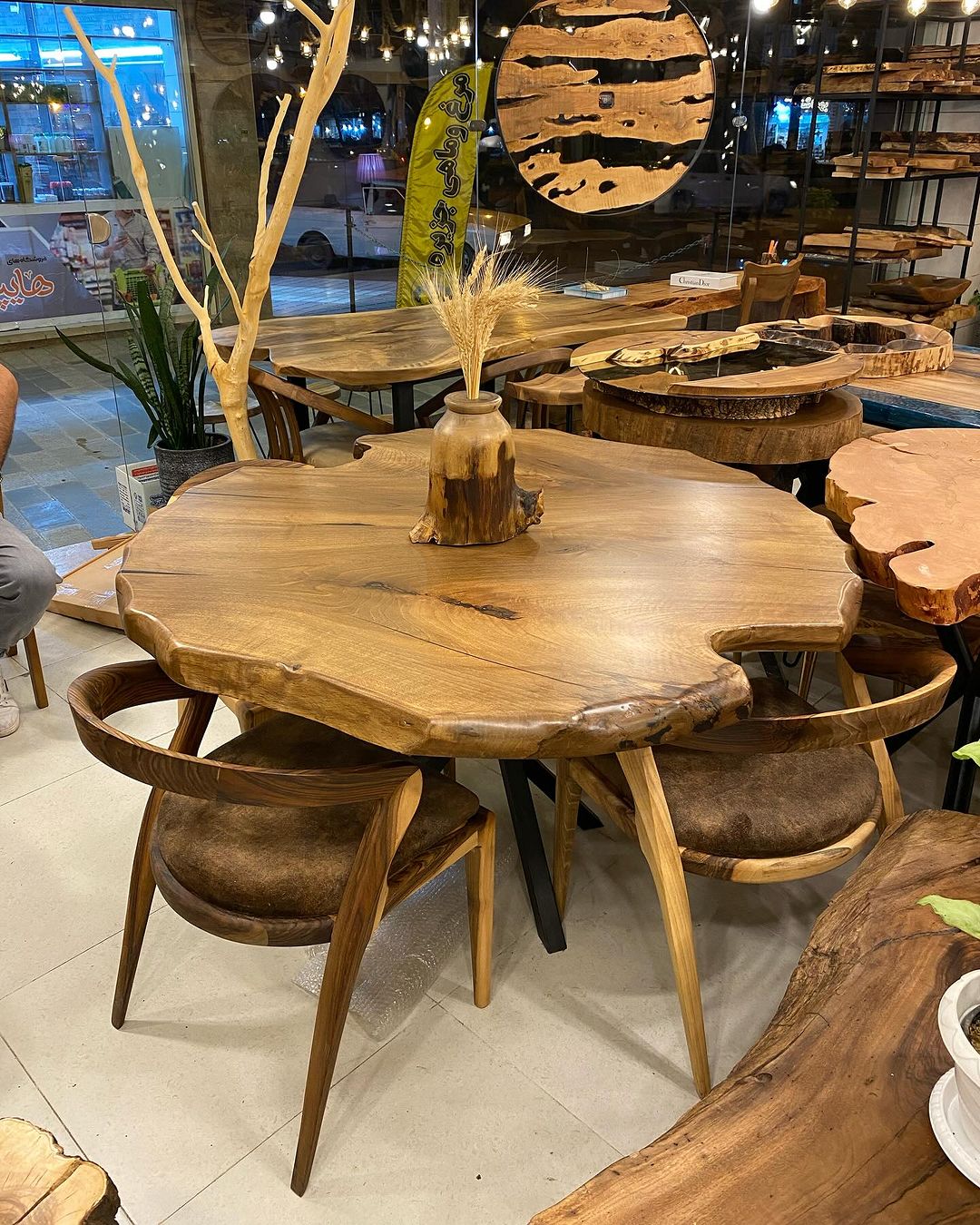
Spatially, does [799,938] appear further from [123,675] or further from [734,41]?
[734,41]

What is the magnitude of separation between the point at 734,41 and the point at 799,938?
14.1 feet

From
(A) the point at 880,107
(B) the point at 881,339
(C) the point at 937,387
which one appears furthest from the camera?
(A) the point at 880,107

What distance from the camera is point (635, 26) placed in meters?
4.41

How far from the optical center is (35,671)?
261 cm

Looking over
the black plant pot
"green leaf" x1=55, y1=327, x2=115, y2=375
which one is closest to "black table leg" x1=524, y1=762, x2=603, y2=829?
the black plant pot

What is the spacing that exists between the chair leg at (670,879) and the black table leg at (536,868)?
0.35 metres

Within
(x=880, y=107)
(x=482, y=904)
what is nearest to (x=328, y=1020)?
(x=482, y=904)

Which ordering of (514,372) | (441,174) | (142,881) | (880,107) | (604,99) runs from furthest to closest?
(880,107)
(604,99)
(441,174)
(514,372)
(142,881)

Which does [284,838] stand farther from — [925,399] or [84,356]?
[84,356]

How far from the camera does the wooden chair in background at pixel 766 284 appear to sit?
12.7 ft

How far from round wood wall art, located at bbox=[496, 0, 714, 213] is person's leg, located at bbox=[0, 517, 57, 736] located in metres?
3.04

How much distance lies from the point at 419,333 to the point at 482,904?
236 cm

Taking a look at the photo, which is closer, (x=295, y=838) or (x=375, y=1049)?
(x=295, y=838)

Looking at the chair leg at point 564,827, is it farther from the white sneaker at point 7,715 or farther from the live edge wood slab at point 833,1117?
the white sneaker at point 7,715
